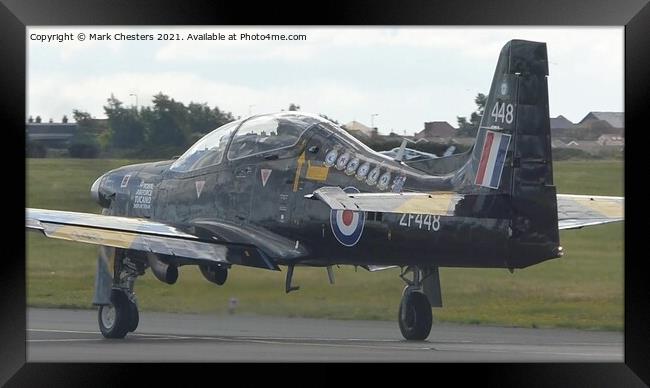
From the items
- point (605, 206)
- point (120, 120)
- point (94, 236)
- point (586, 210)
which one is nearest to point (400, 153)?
point (586, 210)

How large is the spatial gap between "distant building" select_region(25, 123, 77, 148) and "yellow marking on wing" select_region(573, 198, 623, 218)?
6.51m

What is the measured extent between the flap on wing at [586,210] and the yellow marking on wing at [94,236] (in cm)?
503

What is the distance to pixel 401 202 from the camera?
14.4 meters

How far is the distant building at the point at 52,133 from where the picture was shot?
17188mm

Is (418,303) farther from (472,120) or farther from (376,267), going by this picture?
(472,120)

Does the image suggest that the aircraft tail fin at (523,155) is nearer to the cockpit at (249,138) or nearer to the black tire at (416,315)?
the cockpit at (249,138)

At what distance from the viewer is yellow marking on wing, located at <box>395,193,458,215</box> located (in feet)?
47.0

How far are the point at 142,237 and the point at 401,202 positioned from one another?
3.52 metres

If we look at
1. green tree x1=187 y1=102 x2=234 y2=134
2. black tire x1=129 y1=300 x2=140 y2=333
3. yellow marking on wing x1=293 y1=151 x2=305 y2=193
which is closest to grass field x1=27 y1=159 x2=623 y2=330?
black tire x1=129 y1=300 x2=140 y2=333

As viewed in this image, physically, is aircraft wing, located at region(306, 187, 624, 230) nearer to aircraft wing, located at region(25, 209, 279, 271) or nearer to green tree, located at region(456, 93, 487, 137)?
aircraft wing, located at region(25, 209, 279, 271)

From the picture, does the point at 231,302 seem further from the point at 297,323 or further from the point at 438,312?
the point at 438,312

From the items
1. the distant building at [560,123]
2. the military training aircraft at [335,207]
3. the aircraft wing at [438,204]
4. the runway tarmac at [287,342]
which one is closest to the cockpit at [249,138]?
the military training aircraft at [335,207]
